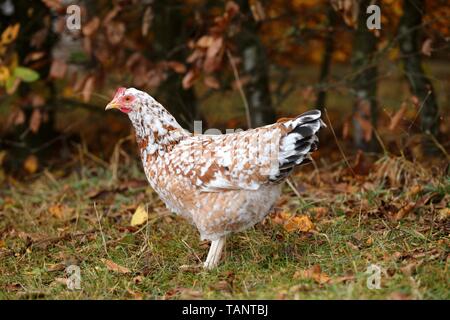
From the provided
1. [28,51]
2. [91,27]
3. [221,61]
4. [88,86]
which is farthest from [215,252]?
[28,51]

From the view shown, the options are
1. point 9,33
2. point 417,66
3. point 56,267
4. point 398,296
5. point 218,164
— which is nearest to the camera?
point 398,296

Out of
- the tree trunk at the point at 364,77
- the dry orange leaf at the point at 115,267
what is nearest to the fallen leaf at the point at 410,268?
the dry orange leaf at the point at 115,267

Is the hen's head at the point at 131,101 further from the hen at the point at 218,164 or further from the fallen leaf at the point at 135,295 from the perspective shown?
the fallen leaf at the point at 135,295

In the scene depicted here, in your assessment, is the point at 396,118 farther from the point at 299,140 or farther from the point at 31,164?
the point at 31,164

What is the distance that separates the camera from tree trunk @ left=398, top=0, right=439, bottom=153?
6.02 metres

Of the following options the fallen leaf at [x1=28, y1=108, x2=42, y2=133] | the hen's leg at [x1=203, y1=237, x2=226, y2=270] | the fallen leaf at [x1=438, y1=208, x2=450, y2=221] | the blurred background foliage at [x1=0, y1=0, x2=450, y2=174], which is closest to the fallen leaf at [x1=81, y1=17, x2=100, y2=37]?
the blurred background foliage at [x1=0, y1=0, x2=450, y2=174]

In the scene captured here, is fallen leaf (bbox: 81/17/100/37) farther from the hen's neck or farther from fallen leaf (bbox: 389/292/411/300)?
fallen leaf (bbox: 389/292/411/300)

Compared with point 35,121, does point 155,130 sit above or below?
above

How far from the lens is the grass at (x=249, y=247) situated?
353 centimetres

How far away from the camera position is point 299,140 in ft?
11.8

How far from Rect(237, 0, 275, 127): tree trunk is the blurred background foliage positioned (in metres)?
0.01

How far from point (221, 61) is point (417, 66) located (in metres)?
1.86

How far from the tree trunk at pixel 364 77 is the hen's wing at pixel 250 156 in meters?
2.35
